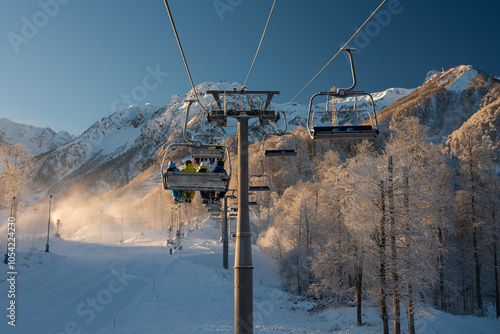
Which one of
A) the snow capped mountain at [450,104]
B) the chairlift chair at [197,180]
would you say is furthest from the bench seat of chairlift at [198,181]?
the snow capped mountain at [450,104]

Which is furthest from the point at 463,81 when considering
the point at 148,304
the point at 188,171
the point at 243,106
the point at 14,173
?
the point at 188,171

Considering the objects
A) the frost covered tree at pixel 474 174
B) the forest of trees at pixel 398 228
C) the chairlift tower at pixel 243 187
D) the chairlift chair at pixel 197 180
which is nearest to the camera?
the chairlift tower at pixel 243 187

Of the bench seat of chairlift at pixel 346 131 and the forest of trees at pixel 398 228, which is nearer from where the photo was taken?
the bench seat of chairlift at pixel 346 131

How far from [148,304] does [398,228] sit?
47.4ft

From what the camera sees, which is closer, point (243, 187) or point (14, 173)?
point (243, 187)

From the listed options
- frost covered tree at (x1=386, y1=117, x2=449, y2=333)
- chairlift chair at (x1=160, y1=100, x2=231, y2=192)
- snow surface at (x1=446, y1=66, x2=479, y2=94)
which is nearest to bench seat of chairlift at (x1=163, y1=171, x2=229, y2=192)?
chairlift chair at (x1=160, y1=100, x2=231, y2=192)

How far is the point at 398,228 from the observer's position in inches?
587

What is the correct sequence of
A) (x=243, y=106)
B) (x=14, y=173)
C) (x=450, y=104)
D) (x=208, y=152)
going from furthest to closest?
(x=450, y=104), (x=14, y=173), (x=243, y=106), (x=208, y=152)

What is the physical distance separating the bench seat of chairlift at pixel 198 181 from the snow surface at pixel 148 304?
33.7ft

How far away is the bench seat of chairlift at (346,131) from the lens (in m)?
7.43

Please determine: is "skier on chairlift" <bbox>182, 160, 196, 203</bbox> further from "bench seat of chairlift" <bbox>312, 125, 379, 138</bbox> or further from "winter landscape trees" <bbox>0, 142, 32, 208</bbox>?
"winter landscape trees" <bbox>0, 142, 32, 208</bbox>

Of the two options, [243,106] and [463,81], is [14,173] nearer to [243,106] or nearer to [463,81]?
[243,106]

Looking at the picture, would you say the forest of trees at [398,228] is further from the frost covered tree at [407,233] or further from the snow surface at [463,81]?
the snow surface at [463,81]

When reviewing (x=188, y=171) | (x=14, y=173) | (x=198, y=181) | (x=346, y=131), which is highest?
(x=14, y=173)
